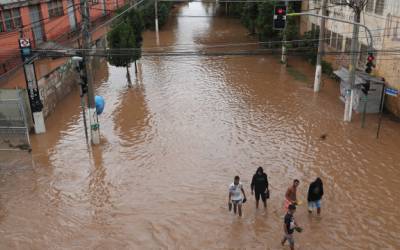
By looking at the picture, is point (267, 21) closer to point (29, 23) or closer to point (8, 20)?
point (29, 23)

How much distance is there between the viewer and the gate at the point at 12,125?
1567cm

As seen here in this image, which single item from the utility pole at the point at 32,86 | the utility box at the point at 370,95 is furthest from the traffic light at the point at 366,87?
the utility pole at the point at 32,86

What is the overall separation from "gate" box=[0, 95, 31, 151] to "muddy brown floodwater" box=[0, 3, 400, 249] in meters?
0.50

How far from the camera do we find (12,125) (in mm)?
16516

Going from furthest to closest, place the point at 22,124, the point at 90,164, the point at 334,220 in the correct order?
the point at 22,124, the point at 90,164, the point at 334,220

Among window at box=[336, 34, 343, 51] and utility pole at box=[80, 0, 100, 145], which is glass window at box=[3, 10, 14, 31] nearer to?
utility pole at box=[80, 0, 100, 145]

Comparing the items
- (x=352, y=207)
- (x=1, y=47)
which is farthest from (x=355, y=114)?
(x=1, y=47)

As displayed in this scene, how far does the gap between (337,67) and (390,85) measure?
20.8 ft

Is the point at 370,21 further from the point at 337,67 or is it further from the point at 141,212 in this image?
the point at 141,212

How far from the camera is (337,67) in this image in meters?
24.9

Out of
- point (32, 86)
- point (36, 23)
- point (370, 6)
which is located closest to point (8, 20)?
point (36, 23)

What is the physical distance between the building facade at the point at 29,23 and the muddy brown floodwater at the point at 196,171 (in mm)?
5338

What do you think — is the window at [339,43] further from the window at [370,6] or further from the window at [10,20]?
the window at [10,20]

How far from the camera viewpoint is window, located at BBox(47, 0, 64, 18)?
104 feet
